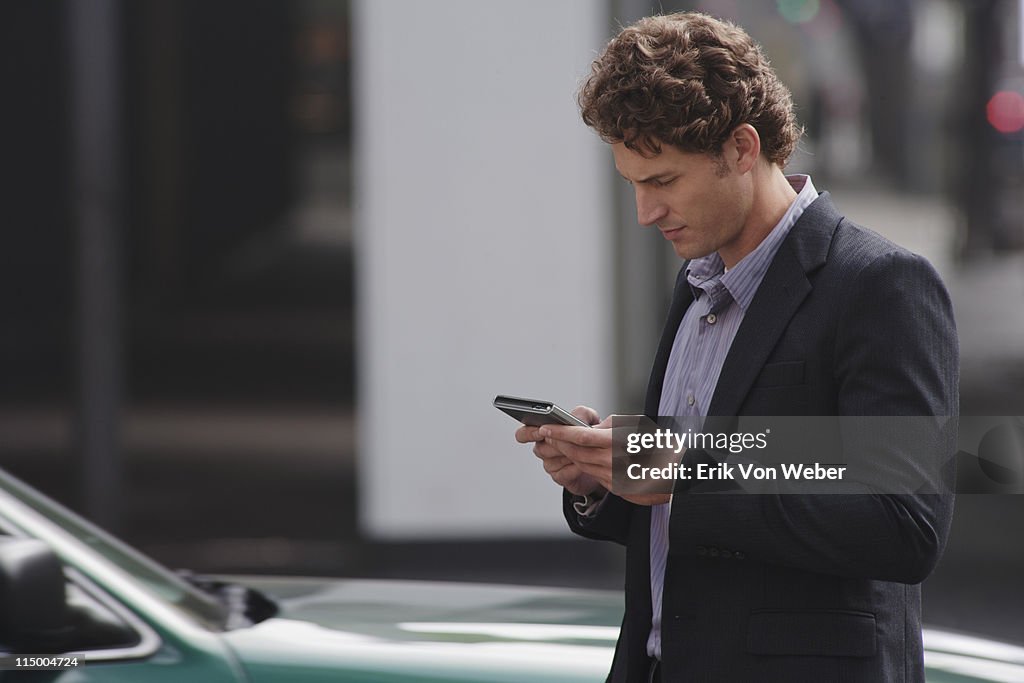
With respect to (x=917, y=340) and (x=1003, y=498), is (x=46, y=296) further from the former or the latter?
(x=917, y=340)

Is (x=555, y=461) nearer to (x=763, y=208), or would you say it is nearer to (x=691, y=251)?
(x=691, y=251)

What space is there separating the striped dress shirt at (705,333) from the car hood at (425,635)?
504 mm

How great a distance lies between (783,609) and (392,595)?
1.39 metres

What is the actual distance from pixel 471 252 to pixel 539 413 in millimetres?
4738

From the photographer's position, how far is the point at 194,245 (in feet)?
38.9

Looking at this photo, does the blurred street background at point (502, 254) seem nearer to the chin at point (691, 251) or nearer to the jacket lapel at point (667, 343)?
the jacket lapel at point (667, 343)

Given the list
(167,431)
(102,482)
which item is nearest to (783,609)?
(102,482)

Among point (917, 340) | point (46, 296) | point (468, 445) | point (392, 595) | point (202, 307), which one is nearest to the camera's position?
point (917, 340)

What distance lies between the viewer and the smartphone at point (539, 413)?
1943mm

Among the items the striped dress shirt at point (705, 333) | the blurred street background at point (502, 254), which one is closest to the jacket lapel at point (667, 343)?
the striped dress shirt at point (705, 333)

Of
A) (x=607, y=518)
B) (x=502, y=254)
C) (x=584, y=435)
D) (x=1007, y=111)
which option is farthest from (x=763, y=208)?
(x=1007, y=111)

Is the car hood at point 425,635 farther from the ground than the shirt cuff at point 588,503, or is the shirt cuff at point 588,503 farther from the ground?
the shirt cuff at point 588,503

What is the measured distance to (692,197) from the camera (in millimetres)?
1906

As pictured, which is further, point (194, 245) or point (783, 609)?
point (194, 245)
